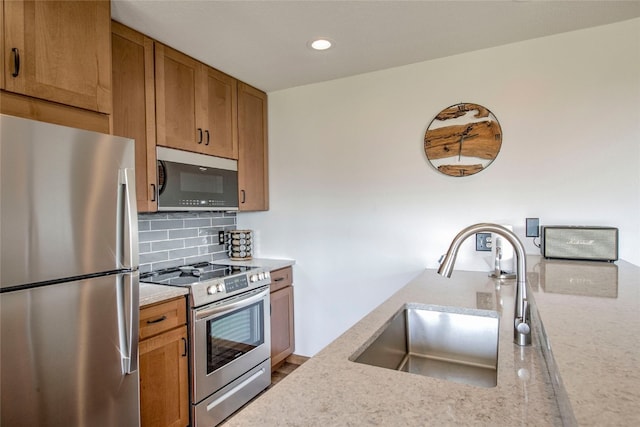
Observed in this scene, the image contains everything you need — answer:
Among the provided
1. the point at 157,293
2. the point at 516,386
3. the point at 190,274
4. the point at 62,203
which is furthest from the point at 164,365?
the point at 516,386

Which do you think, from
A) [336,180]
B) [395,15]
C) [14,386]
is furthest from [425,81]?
[14,386]

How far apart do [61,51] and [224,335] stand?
1.70 m

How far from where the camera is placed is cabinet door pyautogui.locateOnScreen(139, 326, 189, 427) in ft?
5.87

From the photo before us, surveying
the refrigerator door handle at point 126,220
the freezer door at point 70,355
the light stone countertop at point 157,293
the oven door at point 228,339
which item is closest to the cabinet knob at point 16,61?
the refrigerator door handle at point 126,220

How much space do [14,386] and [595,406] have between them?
5.27 feet

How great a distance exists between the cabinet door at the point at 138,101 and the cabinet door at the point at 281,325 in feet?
3.86

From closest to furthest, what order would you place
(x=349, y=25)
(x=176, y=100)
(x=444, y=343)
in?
(x=444, y=343) < (x=349, y=25) < (x=176, y=100)

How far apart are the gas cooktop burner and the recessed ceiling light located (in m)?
1.54

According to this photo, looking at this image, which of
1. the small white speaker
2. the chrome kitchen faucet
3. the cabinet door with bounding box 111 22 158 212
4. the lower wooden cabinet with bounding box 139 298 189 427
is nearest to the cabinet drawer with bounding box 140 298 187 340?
the lower wooden cabinet with bounding box 139 298 189 427

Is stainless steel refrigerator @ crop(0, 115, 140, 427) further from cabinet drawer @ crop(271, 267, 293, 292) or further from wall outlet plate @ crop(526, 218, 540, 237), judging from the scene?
wall outlet plate @ crop(526, 218, 540, 237)

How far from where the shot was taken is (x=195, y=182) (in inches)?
96.3

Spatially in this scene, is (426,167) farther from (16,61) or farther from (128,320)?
(16,61)

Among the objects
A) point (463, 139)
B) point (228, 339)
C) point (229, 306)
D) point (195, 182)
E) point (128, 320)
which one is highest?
point (463, 139)

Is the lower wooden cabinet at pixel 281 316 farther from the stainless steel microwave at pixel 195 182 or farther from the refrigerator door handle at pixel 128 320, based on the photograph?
the refrigerator door handle at pixel 128 320
